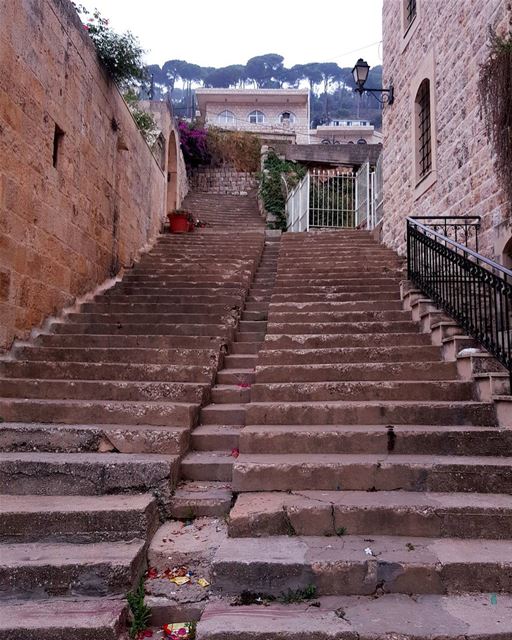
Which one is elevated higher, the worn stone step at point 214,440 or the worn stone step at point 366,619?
the worn stone step at point 214,440

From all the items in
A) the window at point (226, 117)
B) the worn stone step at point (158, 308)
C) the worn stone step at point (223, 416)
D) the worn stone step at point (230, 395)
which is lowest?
the worn stone step at point (223, 416)

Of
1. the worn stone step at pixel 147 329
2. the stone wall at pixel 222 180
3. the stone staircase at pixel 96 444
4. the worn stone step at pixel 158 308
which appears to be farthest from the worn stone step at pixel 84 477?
the stone wall at pixel 222 180

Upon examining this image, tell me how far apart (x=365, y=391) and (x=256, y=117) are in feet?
115

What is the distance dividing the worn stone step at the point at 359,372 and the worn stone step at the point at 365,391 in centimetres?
19

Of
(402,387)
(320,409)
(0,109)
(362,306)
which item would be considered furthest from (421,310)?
(0,109)

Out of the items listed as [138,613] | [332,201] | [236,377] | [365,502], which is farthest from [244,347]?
[332,201]

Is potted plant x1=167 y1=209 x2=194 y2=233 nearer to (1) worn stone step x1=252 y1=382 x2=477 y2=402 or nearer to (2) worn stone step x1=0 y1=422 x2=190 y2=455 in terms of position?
(1) worn stone step x1=252 y1=382 x2=477 y2=402

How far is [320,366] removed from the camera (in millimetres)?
4848

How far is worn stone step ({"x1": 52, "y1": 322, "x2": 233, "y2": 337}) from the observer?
5898 millimetres

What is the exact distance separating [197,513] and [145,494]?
0.37 metres

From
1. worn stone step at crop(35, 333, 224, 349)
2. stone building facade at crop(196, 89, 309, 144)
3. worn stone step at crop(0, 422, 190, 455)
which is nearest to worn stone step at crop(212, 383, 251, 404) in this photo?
worn stone step at crop(35, 333, 224, 349)

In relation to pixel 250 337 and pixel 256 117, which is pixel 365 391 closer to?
pixel 250 337

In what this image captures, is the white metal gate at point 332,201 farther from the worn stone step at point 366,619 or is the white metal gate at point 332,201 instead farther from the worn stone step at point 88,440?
the worn stone step at point 366,619

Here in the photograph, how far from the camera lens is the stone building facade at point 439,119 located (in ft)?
20.3
